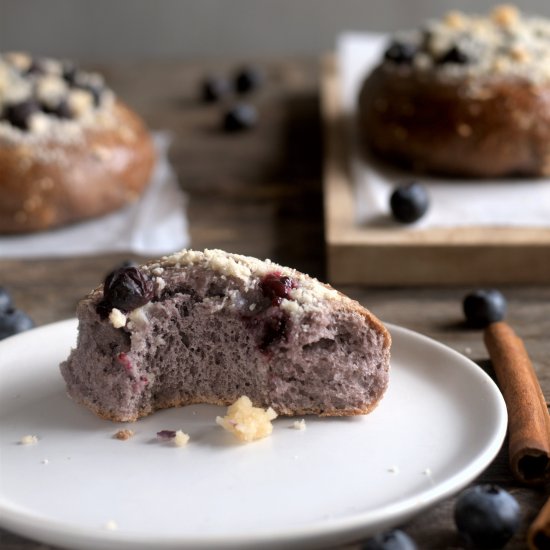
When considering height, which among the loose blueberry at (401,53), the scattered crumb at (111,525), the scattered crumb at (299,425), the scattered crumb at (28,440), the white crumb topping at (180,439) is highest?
the loose blueberry at (401,53)

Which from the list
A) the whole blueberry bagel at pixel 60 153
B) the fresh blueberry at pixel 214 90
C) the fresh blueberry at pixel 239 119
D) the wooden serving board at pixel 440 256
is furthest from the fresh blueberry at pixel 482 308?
the fresh blueberry at pixel 214 90

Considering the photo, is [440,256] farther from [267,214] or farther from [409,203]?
[267,214]

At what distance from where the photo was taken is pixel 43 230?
3287mm

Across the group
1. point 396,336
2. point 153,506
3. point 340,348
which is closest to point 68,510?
point 153,506

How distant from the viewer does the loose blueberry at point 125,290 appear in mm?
1937

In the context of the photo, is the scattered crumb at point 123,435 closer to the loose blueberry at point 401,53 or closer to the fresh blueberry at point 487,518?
the fresh blueberry at point 487,518

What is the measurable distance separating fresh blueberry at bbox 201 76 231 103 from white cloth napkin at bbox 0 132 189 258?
0.95m

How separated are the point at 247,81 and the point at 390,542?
10.2 feet

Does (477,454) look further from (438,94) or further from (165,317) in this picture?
(438,94)

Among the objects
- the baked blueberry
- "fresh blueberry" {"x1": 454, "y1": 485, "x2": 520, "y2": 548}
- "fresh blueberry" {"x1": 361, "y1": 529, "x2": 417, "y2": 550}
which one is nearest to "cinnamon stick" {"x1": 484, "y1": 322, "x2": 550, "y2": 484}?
"fresh blueberry" {"x1": 454, "y1": 485, "x2": 520, "y2": 548}

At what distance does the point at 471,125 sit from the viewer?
3.31 meters

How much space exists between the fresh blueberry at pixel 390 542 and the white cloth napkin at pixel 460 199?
5.12 feet

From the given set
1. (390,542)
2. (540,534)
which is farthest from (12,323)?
(540,534)

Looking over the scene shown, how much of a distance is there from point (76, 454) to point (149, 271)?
0.38m
